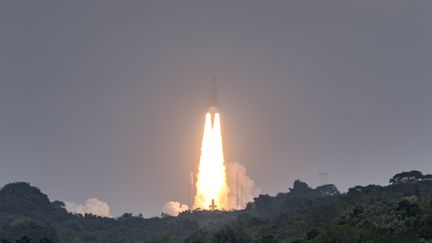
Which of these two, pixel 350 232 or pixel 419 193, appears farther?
pixel 419 193

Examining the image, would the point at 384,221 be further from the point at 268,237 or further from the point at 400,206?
the point at 268,237

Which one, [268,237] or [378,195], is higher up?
[378,195]

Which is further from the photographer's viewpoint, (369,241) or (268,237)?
(268,237)

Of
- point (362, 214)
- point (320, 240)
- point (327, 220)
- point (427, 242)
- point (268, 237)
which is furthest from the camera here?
point (327, 220)

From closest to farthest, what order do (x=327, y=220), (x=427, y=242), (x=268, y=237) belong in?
(x=427, y=242), (x=268, y=237), (x=327, y=220)

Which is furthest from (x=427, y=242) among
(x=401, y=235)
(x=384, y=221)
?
(x=384, y=221)

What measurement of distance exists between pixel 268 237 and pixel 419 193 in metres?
41.5

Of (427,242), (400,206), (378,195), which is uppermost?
→ (378,195)

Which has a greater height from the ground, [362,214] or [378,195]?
[378,195]

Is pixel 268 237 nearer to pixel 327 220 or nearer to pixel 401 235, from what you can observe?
pixel 327 220

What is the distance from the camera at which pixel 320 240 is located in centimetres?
13912

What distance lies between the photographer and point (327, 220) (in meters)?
189

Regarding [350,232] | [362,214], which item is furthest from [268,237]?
[350,232]

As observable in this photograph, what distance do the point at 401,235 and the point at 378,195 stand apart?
2674 inches
